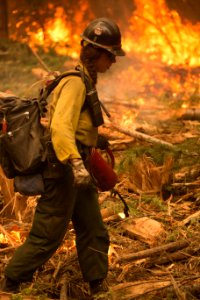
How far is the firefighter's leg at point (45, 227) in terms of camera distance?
14.7 feet

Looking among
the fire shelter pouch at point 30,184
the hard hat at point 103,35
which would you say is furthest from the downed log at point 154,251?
the hard hat at point 103,35

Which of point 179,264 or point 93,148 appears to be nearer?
point 93,148

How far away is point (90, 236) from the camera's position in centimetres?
477

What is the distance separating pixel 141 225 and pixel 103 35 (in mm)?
2472

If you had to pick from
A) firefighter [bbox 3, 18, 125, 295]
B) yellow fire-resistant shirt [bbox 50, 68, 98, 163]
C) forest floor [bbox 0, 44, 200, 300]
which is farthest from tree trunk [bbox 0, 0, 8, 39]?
yellow fire-resistant shirt [bbox 50, 68, 98, 163]

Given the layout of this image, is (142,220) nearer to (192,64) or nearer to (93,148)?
(93,148)

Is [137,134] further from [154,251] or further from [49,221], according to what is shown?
[49,221]

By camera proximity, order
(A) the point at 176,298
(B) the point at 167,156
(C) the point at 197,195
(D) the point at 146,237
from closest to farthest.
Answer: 1. (A) the point at 176,298
2. (D) the point at 146,237
3. (C) the point at 197,195
4. (B) the point at 167,156

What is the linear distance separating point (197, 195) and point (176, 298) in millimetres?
2722

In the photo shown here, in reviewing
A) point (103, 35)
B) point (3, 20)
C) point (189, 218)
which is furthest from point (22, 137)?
point (3, 20)

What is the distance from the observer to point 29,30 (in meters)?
15.7

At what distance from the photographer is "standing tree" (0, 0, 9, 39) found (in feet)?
50.6

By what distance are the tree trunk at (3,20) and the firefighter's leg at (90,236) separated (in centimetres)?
1176

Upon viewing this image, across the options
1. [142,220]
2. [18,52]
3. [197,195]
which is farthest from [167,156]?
[18,52]
